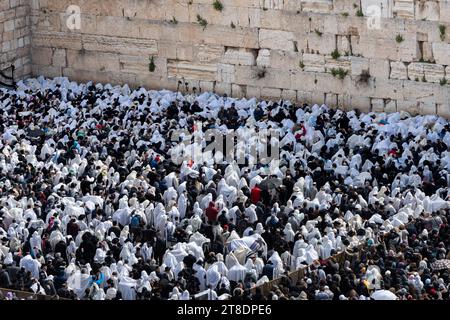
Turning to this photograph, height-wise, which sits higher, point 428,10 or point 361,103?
point 428,10

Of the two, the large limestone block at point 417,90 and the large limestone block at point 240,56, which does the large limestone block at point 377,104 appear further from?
the large limestone block at point 240,56

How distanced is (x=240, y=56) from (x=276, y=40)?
1275mm

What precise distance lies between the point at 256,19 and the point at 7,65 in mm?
7673

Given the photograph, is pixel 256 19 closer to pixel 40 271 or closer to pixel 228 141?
pixel 228 141

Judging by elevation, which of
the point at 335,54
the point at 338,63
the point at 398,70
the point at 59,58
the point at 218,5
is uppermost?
the point at 218,5

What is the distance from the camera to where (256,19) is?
1724 inches

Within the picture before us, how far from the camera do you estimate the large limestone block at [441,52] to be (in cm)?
4122

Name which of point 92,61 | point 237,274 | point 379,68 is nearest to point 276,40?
point 379,68

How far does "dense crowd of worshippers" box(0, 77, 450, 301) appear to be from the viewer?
30.7 meters

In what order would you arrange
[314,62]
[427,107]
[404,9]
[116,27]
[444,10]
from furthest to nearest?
[116,27]
[314,62]
[427,107]
[404,9]
[444,10]

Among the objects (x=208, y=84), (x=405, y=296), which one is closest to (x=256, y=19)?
(x=208, y=84)

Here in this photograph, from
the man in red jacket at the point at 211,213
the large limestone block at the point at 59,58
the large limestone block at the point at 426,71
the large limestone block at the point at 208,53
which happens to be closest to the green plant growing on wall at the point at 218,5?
the large limestone block at the point at 208,53

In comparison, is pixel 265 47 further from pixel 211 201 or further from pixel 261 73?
pixel 211 201

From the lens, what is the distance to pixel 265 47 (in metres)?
43.9
